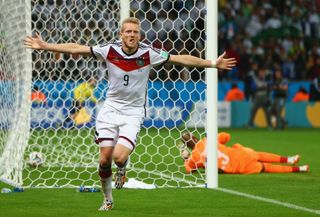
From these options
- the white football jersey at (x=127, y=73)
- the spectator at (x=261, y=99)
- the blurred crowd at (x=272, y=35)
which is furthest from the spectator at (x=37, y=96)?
the blurred crowd at (x=272, y=35)

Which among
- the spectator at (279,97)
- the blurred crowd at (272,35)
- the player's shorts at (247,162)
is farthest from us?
the blurred crowd at (272,35)

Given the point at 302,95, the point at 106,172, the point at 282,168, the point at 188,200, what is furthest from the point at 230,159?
the point at 302,95

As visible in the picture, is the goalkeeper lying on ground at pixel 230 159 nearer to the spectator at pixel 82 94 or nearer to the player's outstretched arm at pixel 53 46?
the spectator at pixel 82 94

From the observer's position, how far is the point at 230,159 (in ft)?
41.2

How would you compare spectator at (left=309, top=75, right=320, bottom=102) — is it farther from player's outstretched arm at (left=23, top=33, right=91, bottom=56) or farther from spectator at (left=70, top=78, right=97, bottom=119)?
player's outstretched arm at (left=23, top=33, right=91, bottom=56)

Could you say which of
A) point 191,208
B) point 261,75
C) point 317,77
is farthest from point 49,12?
point 317,77

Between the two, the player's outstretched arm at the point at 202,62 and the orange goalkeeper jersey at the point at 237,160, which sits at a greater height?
the player's outstretched arm at the point at 202,62

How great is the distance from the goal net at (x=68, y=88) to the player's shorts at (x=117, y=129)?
230 centimetres

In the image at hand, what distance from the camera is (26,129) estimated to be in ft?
40.1

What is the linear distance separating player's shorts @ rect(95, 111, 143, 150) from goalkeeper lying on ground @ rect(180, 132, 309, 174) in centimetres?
318

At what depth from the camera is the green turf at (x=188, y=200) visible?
8305 mm

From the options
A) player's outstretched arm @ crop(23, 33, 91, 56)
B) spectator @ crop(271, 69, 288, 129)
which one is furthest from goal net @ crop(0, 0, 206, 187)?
Answer: spectator @ crop(271, 69, 288, 129)

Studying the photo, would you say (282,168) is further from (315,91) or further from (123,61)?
(315,91)

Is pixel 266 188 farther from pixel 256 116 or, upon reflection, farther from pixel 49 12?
pixel 256 116
